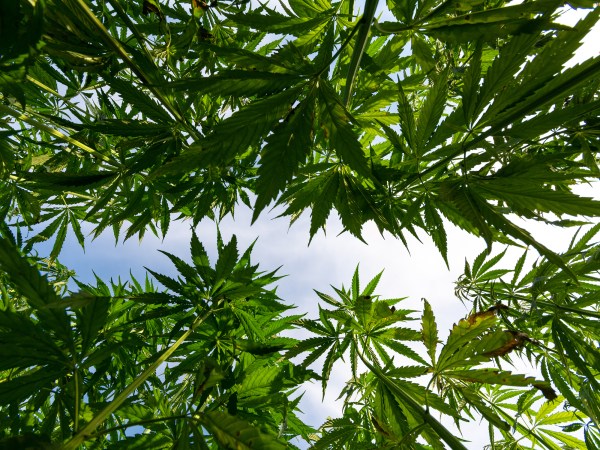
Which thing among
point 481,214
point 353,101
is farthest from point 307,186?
point 481,214

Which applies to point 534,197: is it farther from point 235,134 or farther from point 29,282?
point 29,282

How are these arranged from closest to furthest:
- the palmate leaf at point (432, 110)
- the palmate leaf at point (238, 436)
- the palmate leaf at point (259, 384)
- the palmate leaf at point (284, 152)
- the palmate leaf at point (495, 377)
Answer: the palmate leaf at point (238, 436), the palmate leaf at point (284, 152), the palmate leaf at point (495, 377), the palmate leaf at point (432, 110), the palmate leaf at point (259, 384)

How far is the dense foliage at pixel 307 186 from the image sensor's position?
0.93 metres

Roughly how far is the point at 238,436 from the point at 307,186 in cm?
103

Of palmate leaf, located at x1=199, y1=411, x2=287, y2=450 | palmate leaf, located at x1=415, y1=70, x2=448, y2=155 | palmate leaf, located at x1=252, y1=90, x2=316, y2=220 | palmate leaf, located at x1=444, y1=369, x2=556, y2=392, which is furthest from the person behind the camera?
palmate leaf, located at x1=415, y1=70, x2=448, y2=155

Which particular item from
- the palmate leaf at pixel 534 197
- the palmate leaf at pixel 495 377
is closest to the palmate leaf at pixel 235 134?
the palmate leaf at pixel 534 197

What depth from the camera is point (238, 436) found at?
0.83 metres

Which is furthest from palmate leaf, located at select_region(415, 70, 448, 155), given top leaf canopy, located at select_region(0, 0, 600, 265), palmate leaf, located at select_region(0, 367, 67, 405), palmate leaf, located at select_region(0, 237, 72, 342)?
palmate leaf, located at select_region(0, 367, 67, 405)

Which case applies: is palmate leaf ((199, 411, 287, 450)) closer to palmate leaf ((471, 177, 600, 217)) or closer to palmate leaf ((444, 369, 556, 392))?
palmate leaf ((444, 369, 556, 392))

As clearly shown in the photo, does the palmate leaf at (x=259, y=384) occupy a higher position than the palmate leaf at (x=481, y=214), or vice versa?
the palmate leaf at (x=481, y=214)

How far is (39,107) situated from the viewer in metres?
2.63

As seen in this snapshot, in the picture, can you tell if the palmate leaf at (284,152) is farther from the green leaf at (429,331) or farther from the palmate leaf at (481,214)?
the green leaf at (429,331)

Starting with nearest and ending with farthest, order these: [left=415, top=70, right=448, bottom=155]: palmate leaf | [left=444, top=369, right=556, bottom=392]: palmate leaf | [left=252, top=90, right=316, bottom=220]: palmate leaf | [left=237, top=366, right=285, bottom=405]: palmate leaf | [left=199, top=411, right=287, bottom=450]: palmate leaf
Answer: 1. [left=199, top=411, right=287, bottom=450]: palmate leaf
2. [left=252, top=90, right=316, bottom=220]: palmate leaf
3. [left=444, top=369, right=556, bottom=392]: palmate leaf
4. [left=415, top=70, right=448, bottom=155]: palmate leaf
5. [left=237, top=366, right=285, bottom=405]: palmate leaf

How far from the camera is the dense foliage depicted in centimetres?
93
